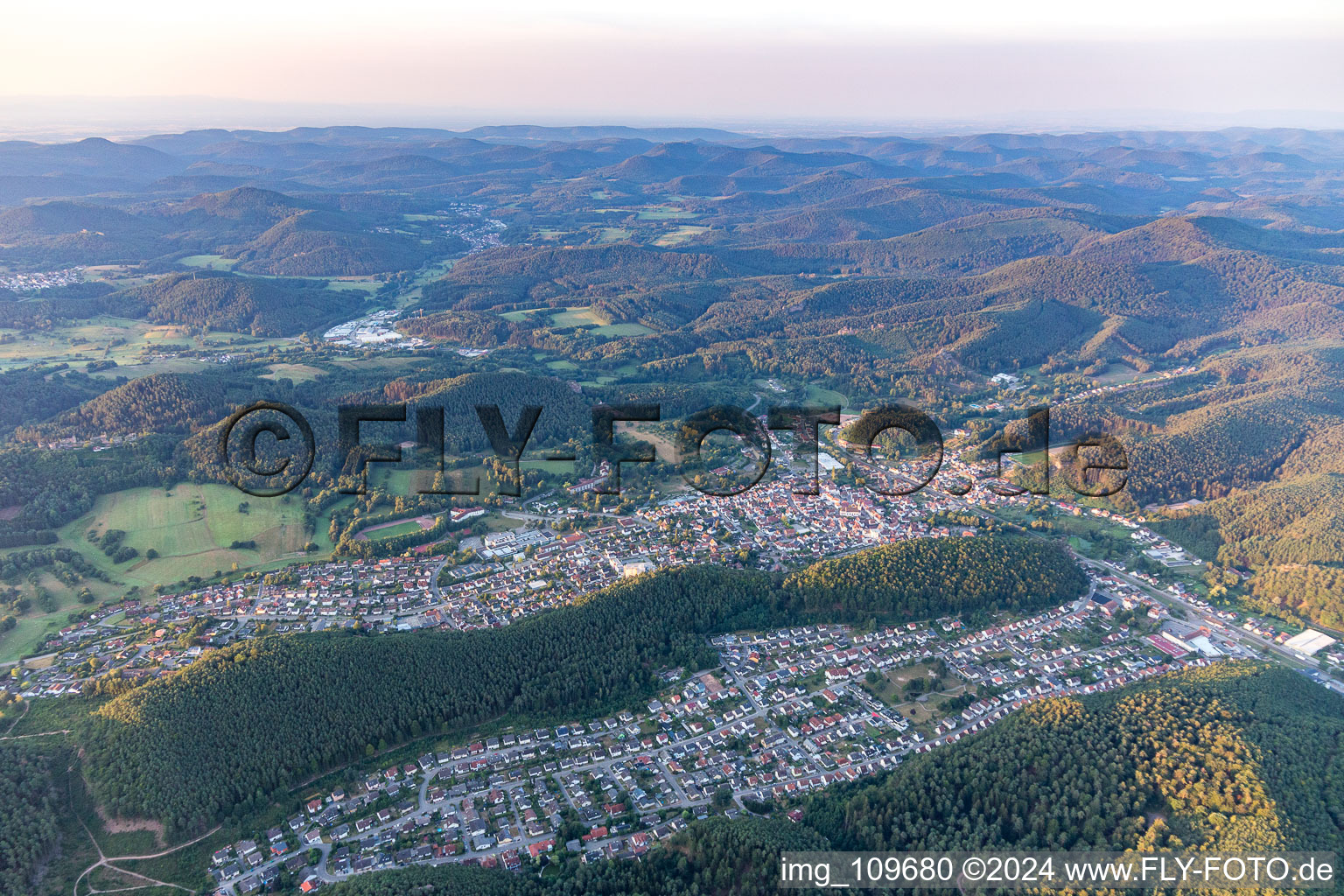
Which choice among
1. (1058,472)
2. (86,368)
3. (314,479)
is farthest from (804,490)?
(86,368)

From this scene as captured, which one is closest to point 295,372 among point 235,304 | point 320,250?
point 235,304

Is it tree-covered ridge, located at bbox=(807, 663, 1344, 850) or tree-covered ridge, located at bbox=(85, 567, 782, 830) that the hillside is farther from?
tree-covered ridge, located at bbox=(807, 663, 1344, 850)

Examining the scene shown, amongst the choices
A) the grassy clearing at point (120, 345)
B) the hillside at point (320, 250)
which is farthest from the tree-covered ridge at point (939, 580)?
the hillside at point (320, 250)

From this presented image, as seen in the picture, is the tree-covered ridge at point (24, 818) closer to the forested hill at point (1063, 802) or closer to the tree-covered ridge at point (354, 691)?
the tree-covered ridge at point (354, 691)

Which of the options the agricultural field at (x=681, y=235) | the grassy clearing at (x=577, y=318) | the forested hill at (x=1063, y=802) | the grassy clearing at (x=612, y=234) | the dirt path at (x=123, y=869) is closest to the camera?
the forested hill at (x=1063, y=802)

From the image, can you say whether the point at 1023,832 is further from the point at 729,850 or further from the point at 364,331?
the point at 364,331

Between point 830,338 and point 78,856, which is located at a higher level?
point 830,338

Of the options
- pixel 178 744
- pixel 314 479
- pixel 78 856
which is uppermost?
pixel 314 479
